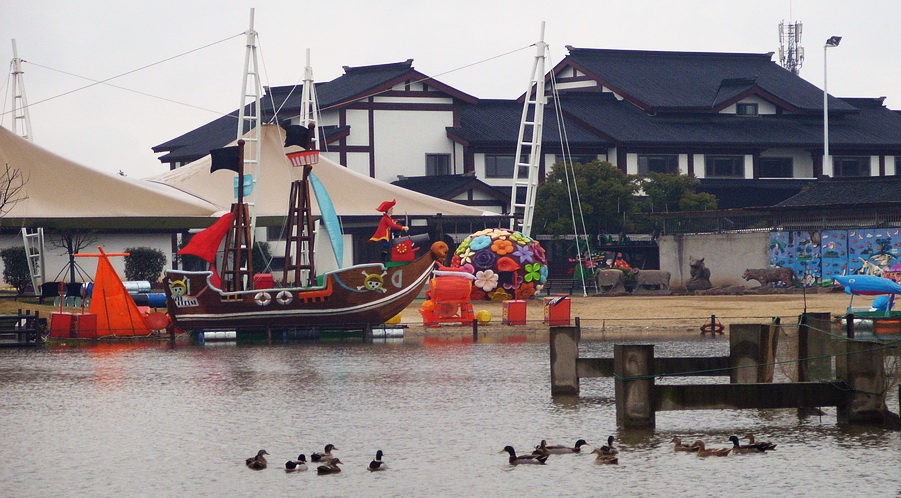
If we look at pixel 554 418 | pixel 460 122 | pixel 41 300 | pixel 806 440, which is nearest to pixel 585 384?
pixel 554 418

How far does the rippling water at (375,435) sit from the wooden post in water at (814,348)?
2.54 ft

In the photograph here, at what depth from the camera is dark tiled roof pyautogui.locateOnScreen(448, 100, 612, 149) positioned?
224 ft

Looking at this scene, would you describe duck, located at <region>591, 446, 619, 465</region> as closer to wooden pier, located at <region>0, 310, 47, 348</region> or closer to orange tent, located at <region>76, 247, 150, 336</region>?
wooden pier, located at <region>0, 310, 47, 348</region>

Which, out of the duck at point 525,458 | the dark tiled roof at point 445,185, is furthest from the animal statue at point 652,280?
the duck at point 525,458

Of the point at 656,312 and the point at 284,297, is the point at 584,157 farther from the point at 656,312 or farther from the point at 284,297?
the point at 284,297

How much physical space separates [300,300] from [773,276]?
22.0m

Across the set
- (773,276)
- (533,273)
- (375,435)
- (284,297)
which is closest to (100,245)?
(533,273)

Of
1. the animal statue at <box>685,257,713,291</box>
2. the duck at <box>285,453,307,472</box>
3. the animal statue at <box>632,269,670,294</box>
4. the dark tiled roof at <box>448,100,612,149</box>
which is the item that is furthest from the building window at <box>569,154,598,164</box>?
the duck at <box>285,453,307,472</box>

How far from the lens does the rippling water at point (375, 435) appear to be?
15.3m

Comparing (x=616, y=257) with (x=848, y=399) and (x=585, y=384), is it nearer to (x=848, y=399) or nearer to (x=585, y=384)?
(x=585, y=384)

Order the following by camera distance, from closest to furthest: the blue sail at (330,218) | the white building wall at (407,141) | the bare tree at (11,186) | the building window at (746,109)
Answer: the blue sail at (330,218)
the bare tree at (11,186)
the white building wall at (407,141)
the building window at (746,109)

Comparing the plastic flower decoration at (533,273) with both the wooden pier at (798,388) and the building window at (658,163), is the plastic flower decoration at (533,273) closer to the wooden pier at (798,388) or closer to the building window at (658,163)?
the building window at (658,163)

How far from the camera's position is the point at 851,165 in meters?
73.6

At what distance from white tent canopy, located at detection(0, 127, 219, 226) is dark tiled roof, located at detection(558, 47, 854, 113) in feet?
114
